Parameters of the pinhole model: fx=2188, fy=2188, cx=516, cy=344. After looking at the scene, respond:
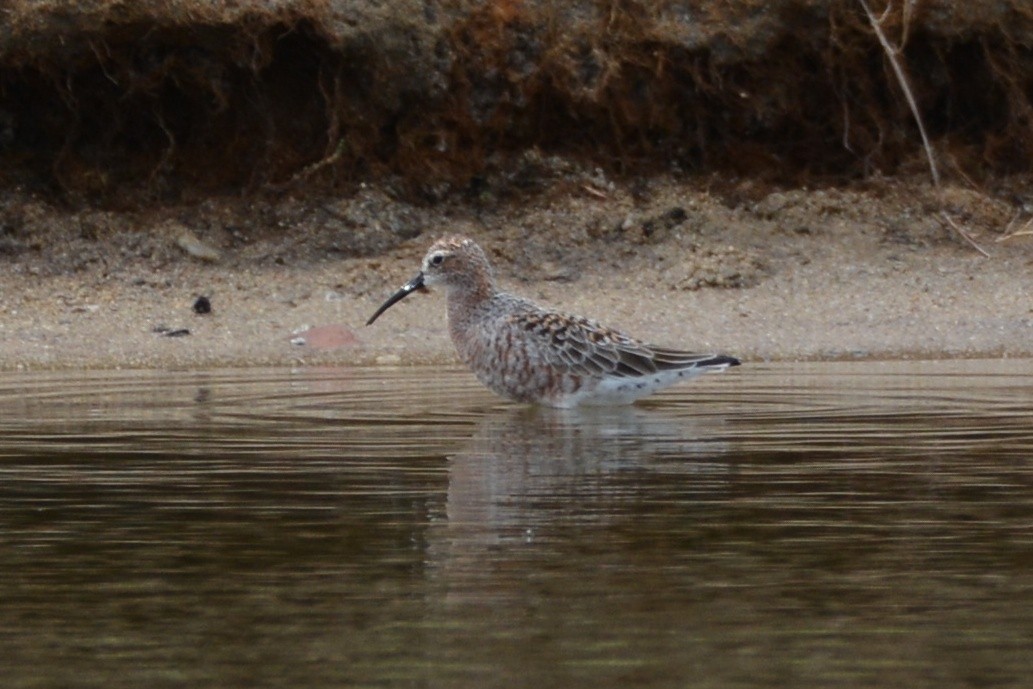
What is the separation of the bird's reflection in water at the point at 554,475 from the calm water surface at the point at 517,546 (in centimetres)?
2

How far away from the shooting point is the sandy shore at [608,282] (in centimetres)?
1372

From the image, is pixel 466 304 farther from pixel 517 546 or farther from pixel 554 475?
pixel 517 546

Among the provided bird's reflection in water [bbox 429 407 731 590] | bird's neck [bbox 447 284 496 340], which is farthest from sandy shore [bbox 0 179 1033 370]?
bird's reflection in water [bbox 429 407 731 590]

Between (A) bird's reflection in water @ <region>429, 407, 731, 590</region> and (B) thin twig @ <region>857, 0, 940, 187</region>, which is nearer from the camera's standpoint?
(A) bird's reflection in water @ <region>429, 407, 731, 590</region>

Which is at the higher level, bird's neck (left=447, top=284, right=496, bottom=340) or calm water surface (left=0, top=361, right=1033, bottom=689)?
bird's neck (left=447, top=284, right=496, bottom=340)

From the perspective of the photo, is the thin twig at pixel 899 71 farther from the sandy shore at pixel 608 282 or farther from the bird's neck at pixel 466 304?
the bird's neck at pixel 466 304

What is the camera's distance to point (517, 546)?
600 centimetres

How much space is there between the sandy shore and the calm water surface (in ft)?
11.2

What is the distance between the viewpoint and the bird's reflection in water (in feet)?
20.1

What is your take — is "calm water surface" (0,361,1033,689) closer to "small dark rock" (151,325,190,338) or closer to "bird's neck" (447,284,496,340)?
"bird's neck" (447,284,496,340)

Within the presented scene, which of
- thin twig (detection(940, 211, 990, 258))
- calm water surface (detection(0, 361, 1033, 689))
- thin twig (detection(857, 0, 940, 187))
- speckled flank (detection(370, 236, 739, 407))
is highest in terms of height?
thin twig (detection(857, 0, 940, 187))

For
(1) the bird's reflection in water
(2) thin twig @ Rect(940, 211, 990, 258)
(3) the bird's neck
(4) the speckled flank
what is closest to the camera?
(1) the bird's reflection in water

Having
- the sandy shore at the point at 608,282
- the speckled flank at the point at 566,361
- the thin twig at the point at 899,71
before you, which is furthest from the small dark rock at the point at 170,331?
the thin twig at the point at 899,71

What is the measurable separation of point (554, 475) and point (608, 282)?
25.2 ft
